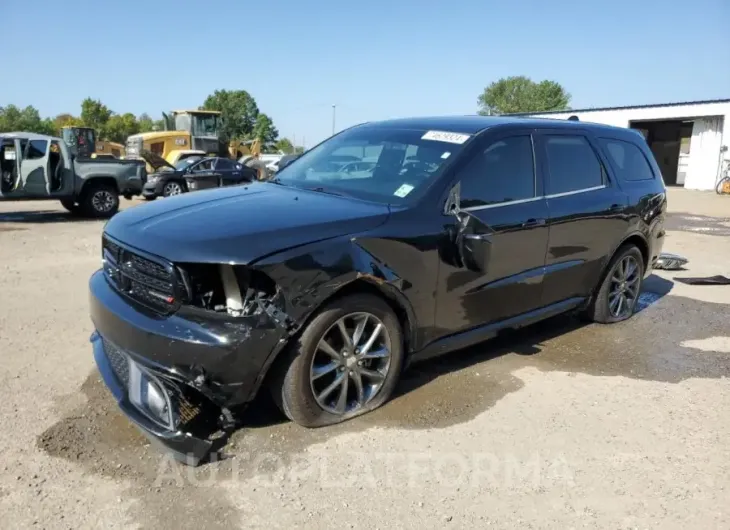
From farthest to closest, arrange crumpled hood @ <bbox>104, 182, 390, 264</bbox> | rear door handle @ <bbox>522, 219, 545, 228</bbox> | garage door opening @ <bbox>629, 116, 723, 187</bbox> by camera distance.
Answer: garage door opening @ <bbox>629, 116, 723, 187</bbox> < rear door handle @ <bbox>522, 219, 545, 228</bbox> < crumpled hood @ <bbox>104, 182, 390, 264</bbox>

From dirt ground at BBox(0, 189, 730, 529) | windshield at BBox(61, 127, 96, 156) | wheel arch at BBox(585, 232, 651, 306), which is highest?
windshield at BBox(61, 127, 96, 156)

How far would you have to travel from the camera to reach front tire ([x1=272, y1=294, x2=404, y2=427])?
3139 mm

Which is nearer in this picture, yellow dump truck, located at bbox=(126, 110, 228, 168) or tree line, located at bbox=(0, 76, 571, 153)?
yellow dump truck, located at bbox=(126, 110, 228, 168)

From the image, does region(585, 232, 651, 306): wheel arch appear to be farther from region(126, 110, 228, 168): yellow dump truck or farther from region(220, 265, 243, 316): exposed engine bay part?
region(126, 110, 228, 168): yellow dump truck

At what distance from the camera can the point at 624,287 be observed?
18.3 feet

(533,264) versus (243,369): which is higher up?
(533,264)

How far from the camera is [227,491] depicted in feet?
9.16

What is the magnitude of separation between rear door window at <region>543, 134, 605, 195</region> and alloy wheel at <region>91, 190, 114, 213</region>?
12.0 metres

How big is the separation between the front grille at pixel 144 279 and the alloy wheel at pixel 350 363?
0.82 meters

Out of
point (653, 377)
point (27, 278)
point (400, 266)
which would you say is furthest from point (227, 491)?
point (27, 278)

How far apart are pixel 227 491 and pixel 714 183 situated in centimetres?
3200

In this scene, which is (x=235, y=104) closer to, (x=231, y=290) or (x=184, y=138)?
(x=184, y=138)

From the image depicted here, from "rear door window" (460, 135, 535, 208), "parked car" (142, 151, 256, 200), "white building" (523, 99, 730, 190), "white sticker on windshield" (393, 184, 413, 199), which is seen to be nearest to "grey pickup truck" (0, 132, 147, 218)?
"parked car" (142, 151, 256, 200)

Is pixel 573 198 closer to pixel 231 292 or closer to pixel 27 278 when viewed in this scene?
pixel 231 292
